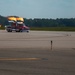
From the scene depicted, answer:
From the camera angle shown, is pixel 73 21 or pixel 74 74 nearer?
pixel 74 74

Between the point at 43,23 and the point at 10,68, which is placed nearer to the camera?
the point at 10,68

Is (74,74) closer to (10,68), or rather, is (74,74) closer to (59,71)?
(59,71)

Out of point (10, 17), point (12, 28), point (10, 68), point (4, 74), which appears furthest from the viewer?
point (10, 17)

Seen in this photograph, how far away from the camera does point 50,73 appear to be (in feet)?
33.0

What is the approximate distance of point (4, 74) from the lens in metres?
9.75

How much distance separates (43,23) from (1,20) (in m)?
25.5

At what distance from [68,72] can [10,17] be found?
10788 centimetres

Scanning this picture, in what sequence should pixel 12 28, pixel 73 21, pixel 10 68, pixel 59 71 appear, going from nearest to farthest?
pixel 59 71, pixel 10 68, pixel 12 28, pixel 73 21

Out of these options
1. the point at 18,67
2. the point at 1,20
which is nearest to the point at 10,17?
the point at 1,20

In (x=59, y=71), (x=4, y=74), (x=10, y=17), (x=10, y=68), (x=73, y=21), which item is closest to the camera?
(x=4, y=74)

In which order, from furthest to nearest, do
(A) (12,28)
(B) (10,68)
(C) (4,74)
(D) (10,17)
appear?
1. (D) (10,17)
2. (A) (12,28)
3. (B) (10,68)
4. (C) (4,74)

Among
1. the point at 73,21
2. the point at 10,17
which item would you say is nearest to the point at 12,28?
the point at 10,17

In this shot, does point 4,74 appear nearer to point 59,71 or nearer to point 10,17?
point 59,71

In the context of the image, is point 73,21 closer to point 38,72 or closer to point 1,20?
point 1,20
